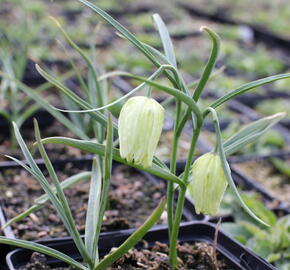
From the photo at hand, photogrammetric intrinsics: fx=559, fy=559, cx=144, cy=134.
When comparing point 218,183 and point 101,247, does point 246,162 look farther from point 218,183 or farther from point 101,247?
point 218,183

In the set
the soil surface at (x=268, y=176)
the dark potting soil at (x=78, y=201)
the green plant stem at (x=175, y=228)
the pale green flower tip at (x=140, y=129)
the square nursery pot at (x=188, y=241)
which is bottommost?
the soil surface at (x=268, y=176)

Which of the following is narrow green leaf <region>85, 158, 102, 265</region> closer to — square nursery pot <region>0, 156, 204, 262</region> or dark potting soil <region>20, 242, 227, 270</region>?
dark potting soil <region>20, 242, 227, 270</region>

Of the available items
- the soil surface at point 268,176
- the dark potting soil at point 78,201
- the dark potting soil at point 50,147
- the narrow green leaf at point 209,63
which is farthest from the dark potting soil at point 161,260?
the soil surface at point 268,176

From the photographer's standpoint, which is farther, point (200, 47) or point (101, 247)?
point (200, 47)

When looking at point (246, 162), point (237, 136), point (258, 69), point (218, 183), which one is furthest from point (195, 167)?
point (258, 69)

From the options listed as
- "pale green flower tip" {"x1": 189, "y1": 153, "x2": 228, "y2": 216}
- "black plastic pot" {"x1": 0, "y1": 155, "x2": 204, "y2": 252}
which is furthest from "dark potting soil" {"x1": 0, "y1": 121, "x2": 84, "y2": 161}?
"pale green flower tip" {"x1": 189, "y1": 153, "x2": 228, "y2": 216}

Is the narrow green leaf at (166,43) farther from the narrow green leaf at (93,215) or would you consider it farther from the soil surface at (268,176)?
the soil surface at (268,176)
